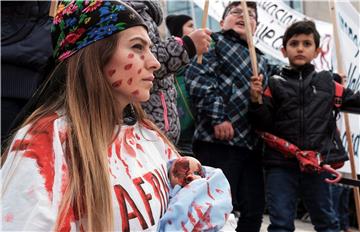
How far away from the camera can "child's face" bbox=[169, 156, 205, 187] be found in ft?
4.84

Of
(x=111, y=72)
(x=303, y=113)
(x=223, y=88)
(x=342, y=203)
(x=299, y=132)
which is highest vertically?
(x=111, y=72)

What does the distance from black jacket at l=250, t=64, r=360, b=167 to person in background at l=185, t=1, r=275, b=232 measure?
0.10 metres

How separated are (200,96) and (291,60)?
25.7 inches

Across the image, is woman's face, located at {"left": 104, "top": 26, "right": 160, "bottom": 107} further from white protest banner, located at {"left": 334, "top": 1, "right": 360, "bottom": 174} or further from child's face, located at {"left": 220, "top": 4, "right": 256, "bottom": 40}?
white protest banner, located at {"left": 334, "top": 1, "right": 360, "bottom": 174}

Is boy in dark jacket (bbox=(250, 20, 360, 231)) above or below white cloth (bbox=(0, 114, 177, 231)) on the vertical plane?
below

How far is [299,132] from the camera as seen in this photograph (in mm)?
2859

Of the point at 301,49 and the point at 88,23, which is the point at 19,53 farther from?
the point at 301,49

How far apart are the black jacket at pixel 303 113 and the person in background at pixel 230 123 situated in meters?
0.10

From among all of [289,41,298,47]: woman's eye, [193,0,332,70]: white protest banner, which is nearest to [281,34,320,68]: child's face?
[289,41,298,47]: woman's eye

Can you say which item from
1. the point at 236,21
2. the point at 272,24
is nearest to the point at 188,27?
the point at 272,24

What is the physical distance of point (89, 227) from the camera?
3.76 ft

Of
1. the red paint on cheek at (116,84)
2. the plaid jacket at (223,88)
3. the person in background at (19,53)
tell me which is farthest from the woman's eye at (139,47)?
the plaid jacket at (223,88)

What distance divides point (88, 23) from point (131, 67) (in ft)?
0.54

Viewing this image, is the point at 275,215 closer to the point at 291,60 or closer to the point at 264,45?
the point at 291,60
